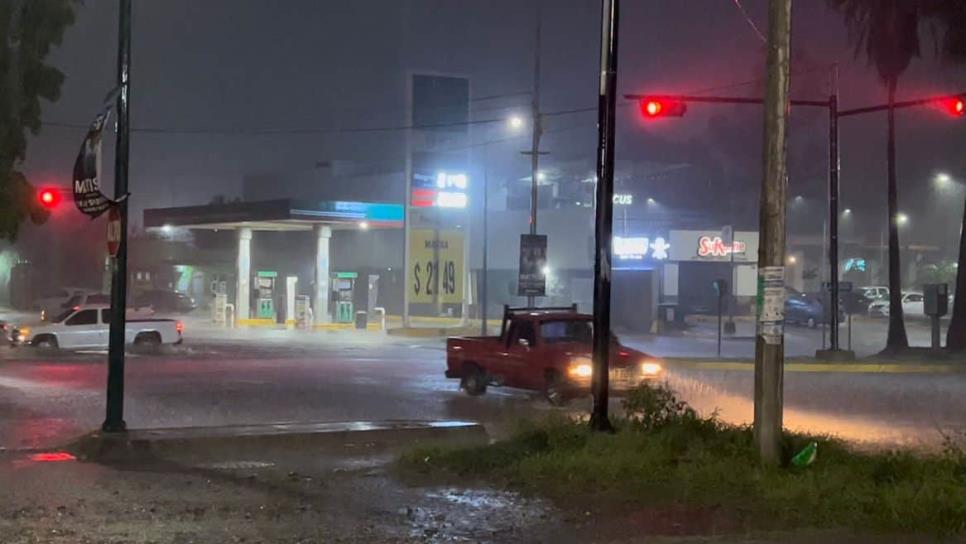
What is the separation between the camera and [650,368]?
18.3 meters

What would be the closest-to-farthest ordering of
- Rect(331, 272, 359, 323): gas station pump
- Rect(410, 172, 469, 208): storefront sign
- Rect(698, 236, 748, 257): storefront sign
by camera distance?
1. Rect(410, 172, 469, 208): storefront sign
2. Rect(331, 272, 359, 323): gas station pump
3. Rect(698, 236, 748, 257): storefront sign

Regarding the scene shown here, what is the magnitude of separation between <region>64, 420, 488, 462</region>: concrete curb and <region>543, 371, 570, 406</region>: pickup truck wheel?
13.8 ft

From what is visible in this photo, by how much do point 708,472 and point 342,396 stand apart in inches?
455

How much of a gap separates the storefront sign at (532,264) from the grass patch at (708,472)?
18267 millimetres

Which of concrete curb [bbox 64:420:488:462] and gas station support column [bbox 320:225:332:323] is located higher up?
gas station support column [bbox 320:225:332:323]

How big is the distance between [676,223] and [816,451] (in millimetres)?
72007

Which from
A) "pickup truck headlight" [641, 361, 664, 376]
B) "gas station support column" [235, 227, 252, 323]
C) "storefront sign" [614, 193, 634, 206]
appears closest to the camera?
"pickup truck headlight" [641, 361, 664, 376]

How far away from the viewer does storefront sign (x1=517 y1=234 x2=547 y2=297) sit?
30297 millimetres

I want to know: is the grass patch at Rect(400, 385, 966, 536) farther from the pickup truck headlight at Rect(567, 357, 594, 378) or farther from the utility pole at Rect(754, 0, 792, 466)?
the pickup truck headlight at Rect(567, 357, 594, 378)

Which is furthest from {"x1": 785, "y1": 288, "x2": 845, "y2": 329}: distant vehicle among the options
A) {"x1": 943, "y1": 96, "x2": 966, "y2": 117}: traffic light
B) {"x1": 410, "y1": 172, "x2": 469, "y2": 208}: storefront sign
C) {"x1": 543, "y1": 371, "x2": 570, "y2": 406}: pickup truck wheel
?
{"x1": 543, "y1": 371, "x2": 570, "y2": 406}: pickup truck wheel

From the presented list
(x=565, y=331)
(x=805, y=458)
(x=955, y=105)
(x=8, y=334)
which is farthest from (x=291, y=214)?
(x=805, y=458)

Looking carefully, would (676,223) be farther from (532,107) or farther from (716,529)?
(716,529)

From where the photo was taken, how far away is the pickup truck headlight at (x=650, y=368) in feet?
59.6

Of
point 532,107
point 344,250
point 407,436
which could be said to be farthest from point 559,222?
point 407,436
